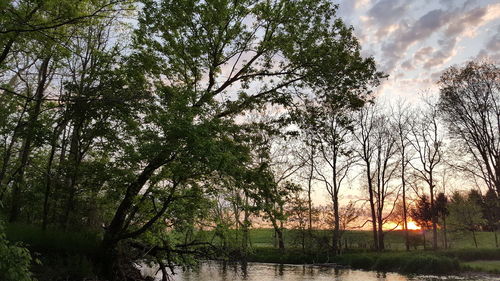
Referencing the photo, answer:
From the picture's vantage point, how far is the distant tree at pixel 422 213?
49031 mm

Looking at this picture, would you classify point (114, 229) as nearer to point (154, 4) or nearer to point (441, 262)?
point (154, 4)

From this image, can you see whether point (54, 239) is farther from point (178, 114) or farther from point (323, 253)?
point (323, 253)

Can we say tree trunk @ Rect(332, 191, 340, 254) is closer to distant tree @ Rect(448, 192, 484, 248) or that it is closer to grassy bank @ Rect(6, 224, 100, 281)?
distant tree @ Rect(448, 192, 484, 248)

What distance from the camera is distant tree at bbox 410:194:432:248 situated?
4903 centimetres

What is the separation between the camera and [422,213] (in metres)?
52.1

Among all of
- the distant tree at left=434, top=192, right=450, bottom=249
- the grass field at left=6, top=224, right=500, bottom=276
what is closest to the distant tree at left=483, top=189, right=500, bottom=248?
the grass field at left=6, top=224, right=500, bottom=276

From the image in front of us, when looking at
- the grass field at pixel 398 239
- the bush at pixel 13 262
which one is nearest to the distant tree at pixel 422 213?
the grass field at pixel 398 239

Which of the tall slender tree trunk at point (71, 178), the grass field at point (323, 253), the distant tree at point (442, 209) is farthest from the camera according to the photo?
the distant tree at point (442, 209)

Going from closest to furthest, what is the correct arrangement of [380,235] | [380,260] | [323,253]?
1. [380,260]
2. [323,253]
3. [380,235]

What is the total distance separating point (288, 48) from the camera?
15617mm

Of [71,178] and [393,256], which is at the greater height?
[71,178]

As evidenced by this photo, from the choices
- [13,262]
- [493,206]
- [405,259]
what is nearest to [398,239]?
[493,206]

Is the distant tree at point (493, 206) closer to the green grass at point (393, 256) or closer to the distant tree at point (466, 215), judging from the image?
the distant tree at point (466, 215)

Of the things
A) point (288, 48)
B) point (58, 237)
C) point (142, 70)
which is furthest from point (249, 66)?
point (58, 237)
